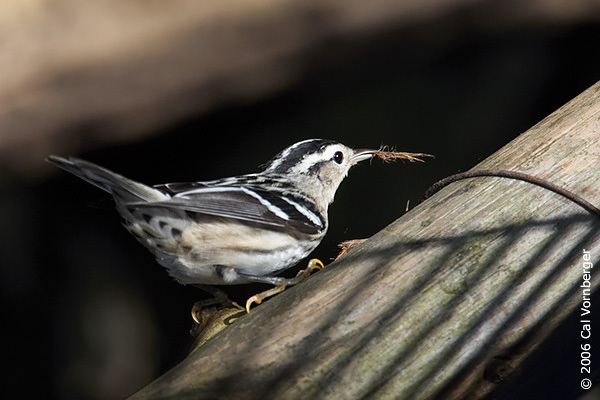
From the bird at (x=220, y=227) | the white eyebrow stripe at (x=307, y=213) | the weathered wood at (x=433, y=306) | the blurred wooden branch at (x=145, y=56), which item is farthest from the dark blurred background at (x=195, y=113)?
the white eyebrow stripe at (x=307, y=213)

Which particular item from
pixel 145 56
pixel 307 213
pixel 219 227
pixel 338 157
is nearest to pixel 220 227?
pixel 219 227

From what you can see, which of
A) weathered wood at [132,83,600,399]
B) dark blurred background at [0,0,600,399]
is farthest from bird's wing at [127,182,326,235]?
weathered wood at [132,83,600,399]

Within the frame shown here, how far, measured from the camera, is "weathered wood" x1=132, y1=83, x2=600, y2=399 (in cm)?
160

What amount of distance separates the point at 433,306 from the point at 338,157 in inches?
91.0

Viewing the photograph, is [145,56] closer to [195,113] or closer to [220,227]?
[195,113]

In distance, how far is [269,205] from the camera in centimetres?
338

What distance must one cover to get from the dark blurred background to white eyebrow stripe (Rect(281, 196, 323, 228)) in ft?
1.69

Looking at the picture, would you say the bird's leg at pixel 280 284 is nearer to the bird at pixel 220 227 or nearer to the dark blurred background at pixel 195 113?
the bird at pixel 220 227

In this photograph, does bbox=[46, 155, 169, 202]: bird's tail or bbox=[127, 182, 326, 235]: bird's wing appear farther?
bbox=[127, 182, 326, 235]: bird's wing

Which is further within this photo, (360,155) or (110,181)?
(360,155)

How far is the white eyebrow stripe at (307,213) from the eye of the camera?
3.51 m

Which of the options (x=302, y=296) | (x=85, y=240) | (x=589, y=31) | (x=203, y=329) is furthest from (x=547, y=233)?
(x=85, y=240)

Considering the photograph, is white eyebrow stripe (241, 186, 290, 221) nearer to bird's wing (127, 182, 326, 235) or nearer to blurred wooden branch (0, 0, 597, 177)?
bird's wing (127, 182, 326, 235)

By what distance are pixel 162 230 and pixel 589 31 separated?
248 centimetres
